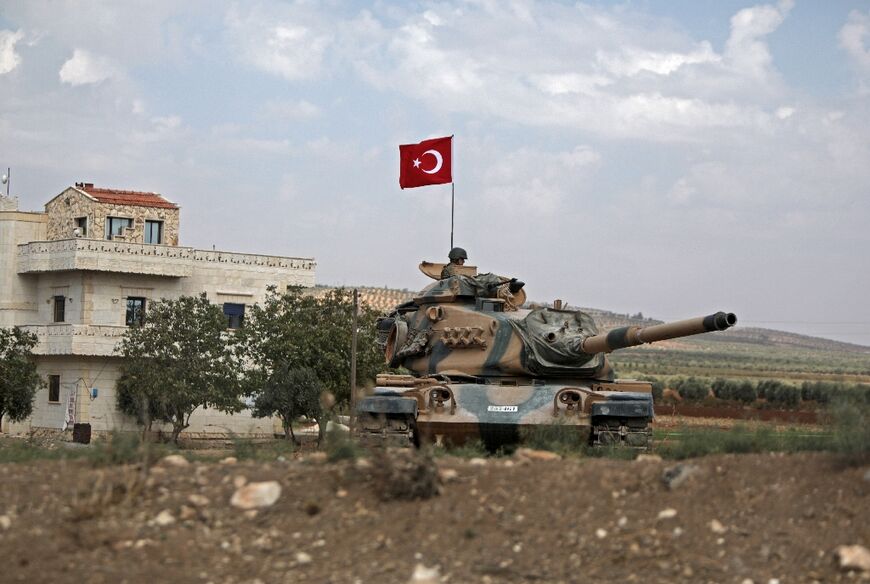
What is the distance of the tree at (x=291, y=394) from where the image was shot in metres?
33.7

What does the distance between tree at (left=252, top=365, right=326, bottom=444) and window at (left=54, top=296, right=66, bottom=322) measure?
1050 cm

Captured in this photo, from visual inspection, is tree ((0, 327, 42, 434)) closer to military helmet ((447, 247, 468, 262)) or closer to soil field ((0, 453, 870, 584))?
military helmet ((447, 247, 468, 262))

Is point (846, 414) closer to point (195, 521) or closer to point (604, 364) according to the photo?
point (195, 521)

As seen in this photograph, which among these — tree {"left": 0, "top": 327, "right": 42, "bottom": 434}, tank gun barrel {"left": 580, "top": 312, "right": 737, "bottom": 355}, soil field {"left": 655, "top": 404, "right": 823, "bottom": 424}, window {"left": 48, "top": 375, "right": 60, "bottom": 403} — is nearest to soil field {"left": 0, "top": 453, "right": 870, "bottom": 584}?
tank gun barrel {"left": 580, "top": 312, "right": 737, "bottom": 355}

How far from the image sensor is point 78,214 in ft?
141

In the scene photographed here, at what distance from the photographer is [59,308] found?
42438 mm

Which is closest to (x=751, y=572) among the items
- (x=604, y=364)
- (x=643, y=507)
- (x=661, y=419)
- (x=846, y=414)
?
(x=643, y=507)

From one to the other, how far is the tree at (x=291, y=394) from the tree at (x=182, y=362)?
153 centimetres

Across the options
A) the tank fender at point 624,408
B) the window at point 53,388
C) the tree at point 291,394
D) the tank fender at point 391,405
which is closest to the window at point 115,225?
the window at point 53,388

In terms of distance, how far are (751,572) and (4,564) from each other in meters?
4.98

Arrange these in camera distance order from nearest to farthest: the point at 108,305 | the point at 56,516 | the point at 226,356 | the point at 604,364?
Answer: the point at 56,516 < the point at 604,364 < the point at 226,356 < the point at 108,305

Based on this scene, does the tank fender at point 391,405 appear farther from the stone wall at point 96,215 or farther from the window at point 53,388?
the window at point 53,388

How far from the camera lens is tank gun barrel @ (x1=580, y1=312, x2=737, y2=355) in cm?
1526

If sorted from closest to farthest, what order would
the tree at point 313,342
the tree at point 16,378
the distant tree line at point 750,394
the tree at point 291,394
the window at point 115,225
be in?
the tree at point 291,394 → the tree at point 16,378 → the tree at point 313,342 → the window at point 115,225 → the distant tree line at point 750,394
